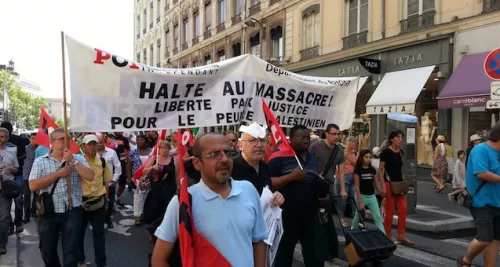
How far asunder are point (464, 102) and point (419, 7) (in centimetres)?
420

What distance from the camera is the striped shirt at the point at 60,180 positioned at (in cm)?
446

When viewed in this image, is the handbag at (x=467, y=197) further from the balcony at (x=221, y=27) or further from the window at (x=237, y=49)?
the balcony at (x=221, y=27)

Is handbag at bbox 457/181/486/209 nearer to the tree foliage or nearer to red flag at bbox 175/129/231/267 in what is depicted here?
red flag at bbox 175/129/231/267

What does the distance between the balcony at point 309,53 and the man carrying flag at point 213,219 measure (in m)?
18.3

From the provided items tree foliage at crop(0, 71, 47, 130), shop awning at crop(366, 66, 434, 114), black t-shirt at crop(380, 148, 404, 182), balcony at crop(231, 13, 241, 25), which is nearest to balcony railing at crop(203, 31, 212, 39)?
balcony at crop(231, 13, 241, 25)

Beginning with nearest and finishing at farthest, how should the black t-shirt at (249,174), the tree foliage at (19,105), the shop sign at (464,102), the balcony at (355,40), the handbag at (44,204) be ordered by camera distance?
the black t-shirt at (249,174) < the handbag at (44,204) < the shop sign at (464,102) < the balcony at (355,40) < the tree foliage at (19,105)

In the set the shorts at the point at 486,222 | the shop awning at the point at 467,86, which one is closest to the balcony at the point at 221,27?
the shop awning at the point at 467,86

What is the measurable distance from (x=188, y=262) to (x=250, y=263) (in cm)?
37

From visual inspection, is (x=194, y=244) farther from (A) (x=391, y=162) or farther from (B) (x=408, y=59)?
(B) (x=408, y=59)

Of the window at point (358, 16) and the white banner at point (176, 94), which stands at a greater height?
the window at point (358, 16)

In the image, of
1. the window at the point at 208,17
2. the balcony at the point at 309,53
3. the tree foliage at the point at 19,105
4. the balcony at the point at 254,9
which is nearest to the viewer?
the balcony at the point at 309,53

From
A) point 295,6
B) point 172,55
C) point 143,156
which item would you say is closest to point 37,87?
point 172,55

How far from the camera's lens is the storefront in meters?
12.4

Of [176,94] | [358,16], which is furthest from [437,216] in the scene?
[358,16]
